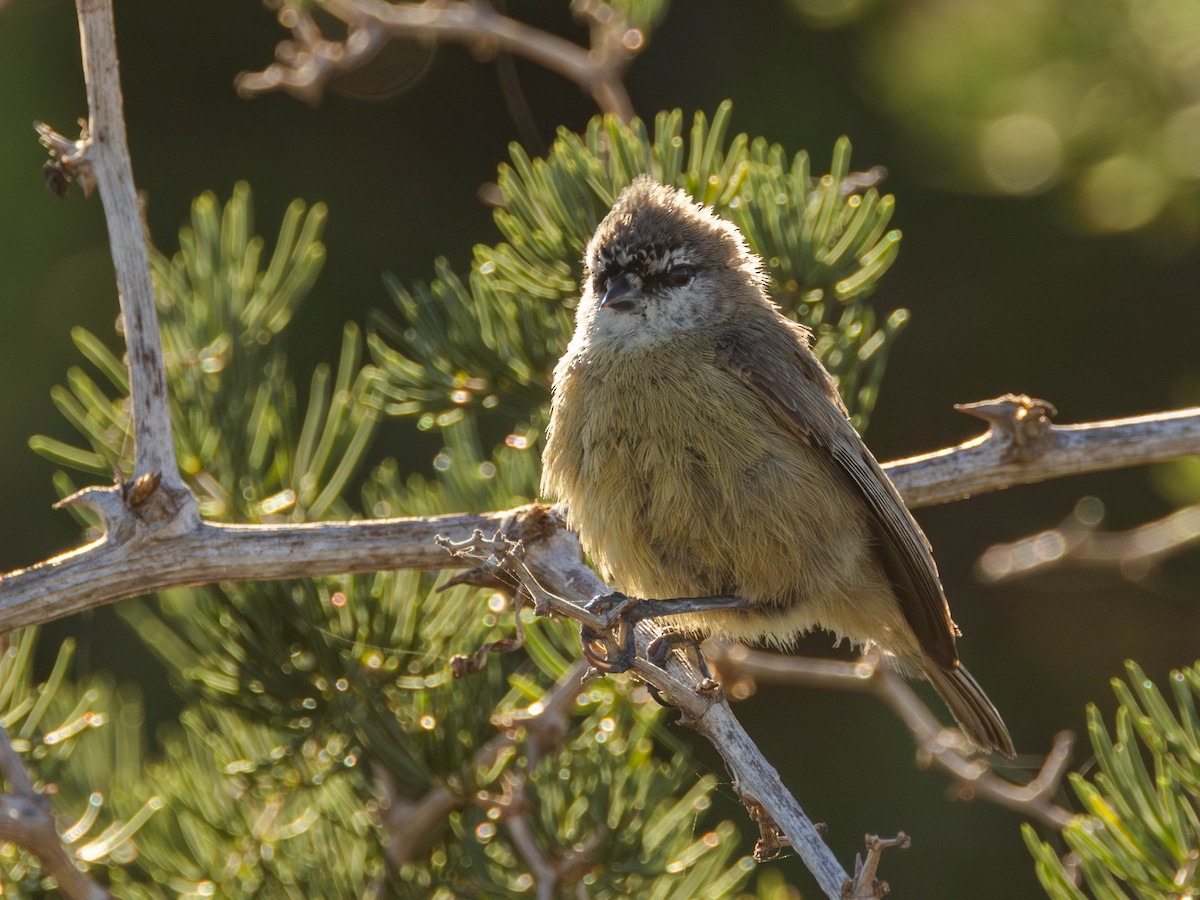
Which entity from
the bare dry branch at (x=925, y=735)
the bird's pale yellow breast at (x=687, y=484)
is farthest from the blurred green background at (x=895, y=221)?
the bird's pale yellow breast at (x=687, y=484)

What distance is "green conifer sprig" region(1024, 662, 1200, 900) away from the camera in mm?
1609

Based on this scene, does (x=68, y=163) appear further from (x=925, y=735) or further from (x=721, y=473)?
(x=925, y=735)

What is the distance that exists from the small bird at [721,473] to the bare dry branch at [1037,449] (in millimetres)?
97

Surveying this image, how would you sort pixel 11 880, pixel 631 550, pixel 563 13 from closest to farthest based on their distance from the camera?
pixel 11 880 < pixel 631 550 < pixel 563 13

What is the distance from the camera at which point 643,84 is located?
4246 millimetres

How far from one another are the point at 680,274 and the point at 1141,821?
148 centimetres

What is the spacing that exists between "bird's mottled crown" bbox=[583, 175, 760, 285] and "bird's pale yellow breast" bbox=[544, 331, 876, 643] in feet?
0.70

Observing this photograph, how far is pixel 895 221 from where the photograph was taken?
3824mm

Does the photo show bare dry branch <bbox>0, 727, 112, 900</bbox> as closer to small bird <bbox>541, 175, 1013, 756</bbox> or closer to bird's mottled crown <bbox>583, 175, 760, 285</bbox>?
small bird <bbox>541, 175, 1013, 756</bbox>

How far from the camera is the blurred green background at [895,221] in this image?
349cm

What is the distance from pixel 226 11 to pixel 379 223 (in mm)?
887

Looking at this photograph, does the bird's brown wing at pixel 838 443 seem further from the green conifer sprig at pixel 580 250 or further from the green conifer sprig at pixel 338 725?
the green conifer sprig at pixel 338 725

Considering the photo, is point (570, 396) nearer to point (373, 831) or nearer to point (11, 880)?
point (373, 831)

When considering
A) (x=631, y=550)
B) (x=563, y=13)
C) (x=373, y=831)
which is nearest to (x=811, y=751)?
(x=631, y=550)
